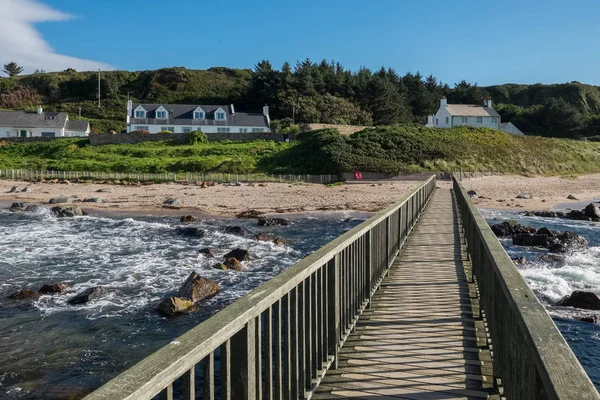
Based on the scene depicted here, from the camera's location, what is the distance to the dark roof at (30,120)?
71.8 meters

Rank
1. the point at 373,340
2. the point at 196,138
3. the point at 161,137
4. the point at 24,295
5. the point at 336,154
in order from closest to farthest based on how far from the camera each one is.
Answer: the point at 373,340 < the point at 24,295 < the point at 336,154 < the point at 196,138 < the point at 161,137

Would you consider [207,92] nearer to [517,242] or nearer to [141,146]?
[141,146]

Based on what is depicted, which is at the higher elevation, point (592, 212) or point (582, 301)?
point (592, 212)

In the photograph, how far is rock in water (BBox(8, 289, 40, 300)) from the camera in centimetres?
1192

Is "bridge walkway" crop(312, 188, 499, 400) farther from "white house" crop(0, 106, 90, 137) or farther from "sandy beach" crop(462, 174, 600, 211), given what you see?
"white house" crop(0, 106, 90, 137)

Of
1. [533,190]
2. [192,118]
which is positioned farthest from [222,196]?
[192,118]

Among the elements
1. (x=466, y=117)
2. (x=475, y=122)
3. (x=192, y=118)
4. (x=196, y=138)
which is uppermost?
(x=466, y=117)

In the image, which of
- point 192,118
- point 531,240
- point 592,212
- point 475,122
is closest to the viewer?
point 531,240

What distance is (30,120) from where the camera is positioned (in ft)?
239

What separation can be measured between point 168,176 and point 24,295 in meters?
33.0

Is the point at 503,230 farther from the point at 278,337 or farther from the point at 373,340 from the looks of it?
the point at 278,337

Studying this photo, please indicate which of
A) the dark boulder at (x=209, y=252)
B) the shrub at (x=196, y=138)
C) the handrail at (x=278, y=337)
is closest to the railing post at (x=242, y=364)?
the handrail at (x=278, y=337)

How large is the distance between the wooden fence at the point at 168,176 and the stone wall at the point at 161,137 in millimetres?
13816

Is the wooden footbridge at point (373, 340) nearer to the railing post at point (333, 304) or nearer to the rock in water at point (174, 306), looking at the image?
the railing post at point (333, 304)
